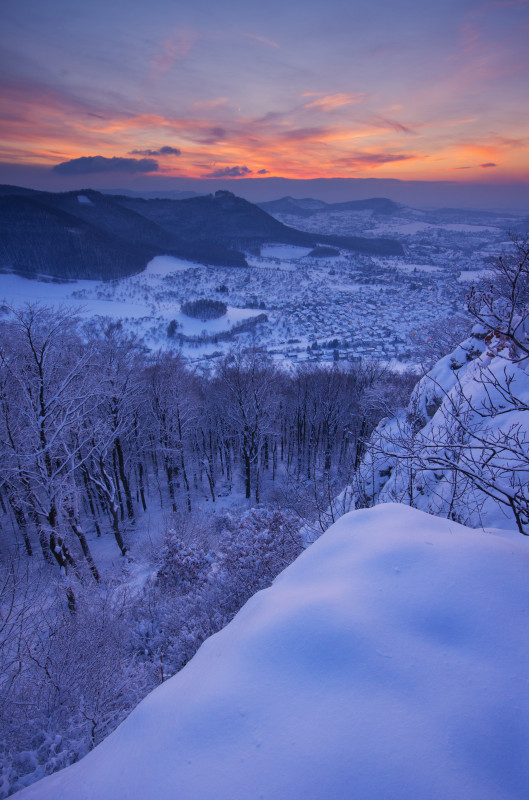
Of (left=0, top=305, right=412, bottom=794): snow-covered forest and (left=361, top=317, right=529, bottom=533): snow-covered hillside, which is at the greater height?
(left=361, top=317, right=529, bottom=533): snow-covered hillside

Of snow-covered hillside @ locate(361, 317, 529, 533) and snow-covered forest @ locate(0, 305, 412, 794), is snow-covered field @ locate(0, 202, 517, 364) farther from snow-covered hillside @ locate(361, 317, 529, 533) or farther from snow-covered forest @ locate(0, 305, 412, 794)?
snow-covered hillside @ locate(361, 317, 529, 533)

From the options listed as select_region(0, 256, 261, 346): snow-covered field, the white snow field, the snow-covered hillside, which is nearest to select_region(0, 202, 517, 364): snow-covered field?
select_region(0, 256, 261, 346): snow-covered field

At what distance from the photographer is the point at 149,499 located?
2733 centimetres

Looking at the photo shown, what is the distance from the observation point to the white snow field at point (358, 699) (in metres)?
2.54

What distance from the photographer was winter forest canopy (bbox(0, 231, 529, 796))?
7.38 metres

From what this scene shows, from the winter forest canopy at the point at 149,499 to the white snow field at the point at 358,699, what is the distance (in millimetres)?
1459

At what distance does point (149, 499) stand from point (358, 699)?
26.6 m

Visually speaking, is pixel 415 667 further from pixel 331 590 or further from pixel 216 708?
pixel 216 708

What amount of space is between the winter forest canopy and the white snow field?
1.46 m

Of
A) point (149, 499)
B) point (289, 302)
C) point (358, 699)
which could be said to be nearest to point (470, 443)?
point (358, 699)

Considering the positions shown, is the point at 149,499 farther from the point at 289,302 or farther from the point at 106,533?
the point at 289,302

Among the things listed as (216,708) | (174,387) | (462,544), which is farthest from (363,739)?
(174,387)

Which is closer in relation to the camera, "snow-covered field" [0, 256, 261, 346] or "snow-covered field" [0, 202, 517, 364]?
"snow-covered field" [0, 202, 517, 364]

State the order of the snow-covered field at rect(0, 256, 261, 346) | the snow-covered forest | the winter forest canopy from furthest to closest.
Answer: the snow-covered field at rect(0, 256, 261, 346), the snow-covered forest, the winter forest canopy
